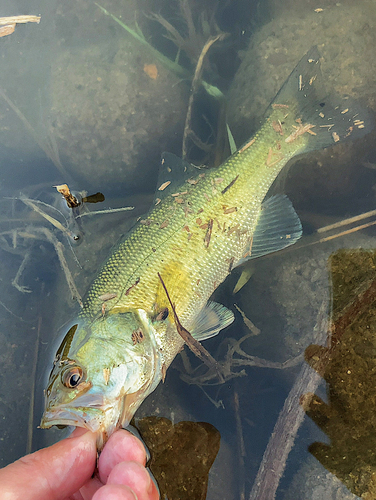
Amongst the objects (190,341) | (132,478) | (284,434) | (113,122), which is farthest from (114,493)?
(113,122)

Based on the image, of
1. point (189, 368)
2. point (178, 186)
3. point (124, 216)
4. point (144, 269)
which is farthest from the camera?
point (124, 216)

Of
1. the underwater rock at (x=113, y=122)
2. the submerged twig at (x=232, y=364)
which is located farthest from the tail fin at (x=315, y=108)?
the submerged twig at (x=232, y=364)

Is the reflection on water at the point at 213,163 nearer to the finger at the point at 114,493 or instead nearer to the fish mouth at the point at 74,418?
the fish mouth at the point at 74,418

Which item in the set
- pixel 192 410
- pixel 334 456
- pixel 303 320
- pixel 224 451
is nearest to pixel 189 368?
pixel 192 410

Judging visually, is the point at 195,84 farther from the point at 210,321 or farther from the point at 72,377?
the point at 72,377

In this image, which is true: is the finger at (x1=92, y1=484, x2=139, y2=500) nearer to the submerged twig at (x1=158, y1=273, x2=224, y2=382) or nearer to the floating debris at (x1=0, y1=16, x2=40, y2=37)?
the submerged twig at (x1=158, y1=273, x2=224, y2=382)

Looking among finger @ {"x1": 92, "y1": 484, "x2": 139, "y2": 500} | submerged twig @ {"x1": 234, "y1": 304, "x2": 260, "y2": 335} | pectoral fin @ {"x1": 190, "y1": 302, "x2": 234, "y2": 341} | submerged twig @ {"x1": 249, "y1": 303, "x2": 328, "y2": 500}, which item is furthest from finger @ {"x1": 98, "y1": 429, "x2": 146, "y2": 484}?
submerged twig @ {"x1": 234, "y1": 304, "x2": 260, "y2": 335}

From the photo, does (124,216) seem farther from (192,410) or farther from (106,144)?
(192,410)
